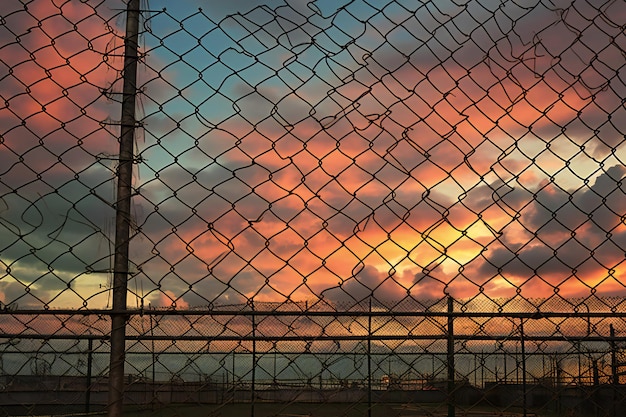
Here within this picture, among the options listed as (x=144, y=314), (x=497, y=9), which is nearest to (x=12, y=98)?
(x=144, y=314)

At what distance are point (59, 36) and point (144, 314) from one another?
829 mm

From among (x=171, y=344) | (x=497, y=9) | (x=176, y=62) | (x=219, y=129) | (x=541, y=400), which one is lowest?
(x=541, y=400)

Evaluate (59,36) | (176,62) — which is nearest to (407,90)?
(176,62)

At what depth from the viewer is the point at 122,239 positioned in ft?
6.68

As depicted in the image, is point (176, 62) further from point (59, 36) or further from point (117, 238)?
point (117, 238)

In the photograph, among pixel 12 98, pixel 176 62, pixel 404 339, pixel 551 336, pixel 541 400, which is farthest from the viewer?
pixel 541 400

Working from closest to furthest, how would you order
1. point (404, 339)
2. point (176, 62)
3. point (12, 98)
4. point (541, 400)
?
point (12, 98), point (176, 62), point (404, 339), point (541, 400)

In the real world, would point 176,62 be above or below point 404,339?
above

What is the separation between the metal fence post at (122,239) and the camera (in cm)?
202

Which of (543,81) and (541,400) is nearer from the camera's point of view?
(543,81)

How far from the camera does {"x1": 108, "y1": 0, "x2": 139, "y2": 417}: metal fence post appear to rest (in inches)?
79.4

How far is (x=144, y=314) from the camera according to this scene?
6.69 ft

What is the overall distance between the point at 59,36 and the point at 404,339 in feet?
4.53

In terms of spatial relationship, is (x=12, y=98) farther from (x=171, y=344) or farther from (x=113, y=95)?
(x=171, y=344)
